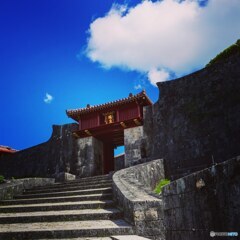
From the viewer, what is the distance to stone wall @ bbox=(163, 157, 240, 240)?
7.38 feet

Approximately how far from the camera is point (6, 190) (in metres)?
8.23

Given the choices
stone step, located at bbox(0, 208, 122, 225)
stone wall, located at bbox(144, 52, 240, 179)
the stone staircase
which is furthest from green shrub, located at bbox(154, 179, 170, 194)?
stone step, located at bbox(0, 208, 122, 225)

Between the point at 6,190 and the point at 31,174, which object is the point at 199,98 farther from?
the point at 31,174

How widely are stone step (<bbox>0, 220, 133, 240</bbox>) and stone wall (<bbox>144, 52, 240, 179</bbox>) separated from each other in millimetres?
8455

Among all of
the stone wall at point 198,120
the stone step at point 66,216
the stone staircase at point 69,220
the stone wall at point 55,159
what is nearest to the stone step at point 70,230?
the stone staircase at point 69,220

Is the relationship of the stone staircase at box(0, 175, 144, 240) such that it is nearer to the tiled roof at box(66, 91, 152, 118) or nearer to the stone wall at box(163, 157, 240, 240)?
the stone wall at box(163, 157, 240, 240)

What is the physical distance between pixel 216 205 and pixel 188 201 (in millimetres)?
590

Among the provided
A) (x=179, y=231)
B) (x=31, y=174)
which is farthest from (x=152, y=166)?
(x=31, y=174)

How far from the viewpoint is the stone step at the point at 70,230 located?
4477mm

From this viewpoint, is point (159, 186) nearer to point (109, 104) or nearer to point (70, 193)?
point (70, 193)

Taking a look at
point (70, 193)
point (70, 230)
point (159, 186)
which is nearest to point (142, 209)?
point (70, 230)

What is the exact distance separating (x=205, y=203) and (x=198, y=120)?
11.3 m

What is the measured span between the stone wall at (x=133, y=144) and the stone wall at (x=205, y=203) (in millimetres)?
12617

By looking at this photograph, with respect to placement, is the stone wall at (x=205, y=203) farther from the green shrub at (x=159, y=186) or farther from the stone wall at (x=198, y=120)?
the stone wall at (x=198, y=120)
